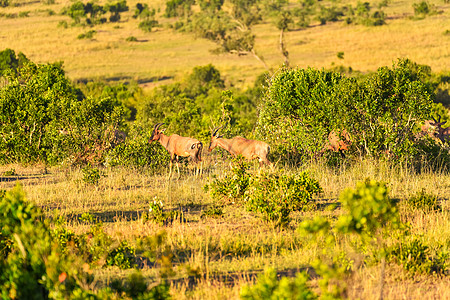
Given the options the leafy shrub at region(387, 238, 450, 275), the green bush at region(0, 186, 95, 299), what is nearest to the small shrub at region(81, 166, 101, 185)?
the green bush at region(0, 186, 95, 299)

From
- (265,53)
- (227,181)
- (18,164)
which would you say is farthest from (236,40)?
(227,181)

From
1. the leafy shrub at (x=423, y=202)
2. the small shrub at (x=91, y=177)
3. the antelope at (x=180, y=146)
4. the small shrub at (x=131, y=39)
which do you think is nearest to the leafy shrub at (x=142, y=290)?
the leafy shrub at (x=423, y=202)

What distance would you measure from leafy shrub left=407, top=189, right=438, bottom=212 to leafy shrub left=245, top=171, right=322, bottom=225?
1.80 metres

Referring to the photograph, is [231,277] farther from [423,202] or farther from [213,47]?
[213,47]

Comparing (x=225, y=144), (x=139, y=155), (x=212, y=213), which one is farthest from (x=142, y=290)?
(x=139, y=155)

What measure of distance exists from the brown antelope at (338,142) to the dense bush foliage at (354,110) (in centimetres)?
14

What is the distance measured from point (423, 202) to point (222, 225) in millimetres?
3873

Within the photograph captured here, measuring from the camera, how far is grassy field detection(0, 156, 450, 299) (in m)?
6.75

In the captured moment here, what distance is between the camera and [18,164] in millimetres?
16938

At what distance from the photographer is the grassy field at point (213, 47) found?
46.9 meters

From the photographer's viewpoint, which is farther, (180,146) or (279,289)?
(180,146)

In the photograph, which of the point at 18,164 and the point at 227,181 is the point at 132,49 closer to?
the point at 18,164

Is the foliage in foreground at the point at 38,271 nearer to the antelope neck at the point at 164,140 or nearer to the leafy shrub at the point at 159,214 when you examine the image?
the leafy shrub at the point at 159,214

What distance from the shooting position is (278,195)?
9969 millimetres
